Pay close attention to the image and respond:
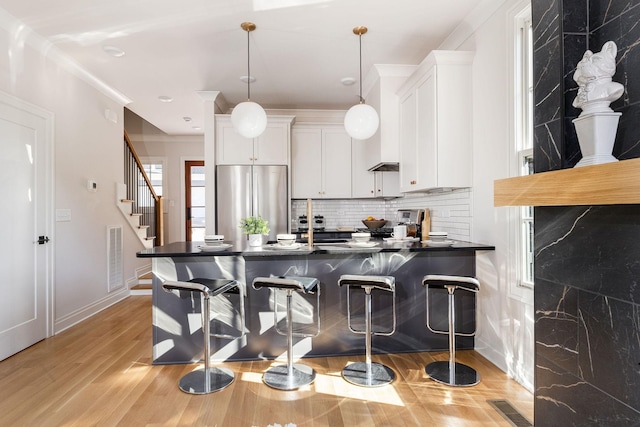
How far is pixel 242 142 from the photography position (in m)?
4.91

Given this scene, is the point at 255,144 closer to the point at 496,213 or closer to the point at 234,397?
the point at 496,213

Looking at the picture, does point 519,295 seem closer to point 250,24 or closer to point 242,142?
point 250,24

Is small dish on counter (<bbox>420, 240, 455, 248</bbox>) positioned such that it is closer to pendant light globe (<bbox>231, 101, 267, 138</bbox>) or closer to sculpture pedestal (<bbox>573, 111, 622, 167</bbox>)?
sculpture pedestal (<bbox>573, 111, 622, 167</bbox>)

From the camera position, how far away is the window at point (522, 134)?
2496 mm

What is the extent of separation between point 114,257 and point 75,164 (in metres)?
1.42

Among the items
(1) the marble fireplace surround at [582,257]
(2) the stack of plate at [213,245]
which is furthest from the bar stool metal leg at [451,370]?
(2) the stack of plate at [213,245]

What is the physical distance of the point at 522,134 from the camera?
2551 millimetres

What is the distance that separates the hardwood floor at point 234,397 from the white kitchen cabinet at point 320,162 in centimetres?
275

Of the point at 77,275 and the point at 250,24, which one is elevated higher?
the point at 250,24

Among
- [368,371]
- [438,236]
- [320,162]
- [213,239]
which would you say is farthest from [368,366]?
[320,162]

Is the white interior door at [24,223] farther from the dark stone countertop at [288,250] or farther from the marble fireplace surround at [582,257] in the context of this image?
the marble fireplace surround at [582,257]

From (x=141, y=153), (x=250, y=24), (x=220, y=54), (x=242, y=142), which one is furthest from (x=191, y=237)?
(x=250, y=24)

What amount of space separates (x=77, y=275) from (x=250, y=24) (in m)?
3.29

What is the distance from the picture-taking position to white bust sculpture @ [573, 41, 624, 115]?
1.48 m
